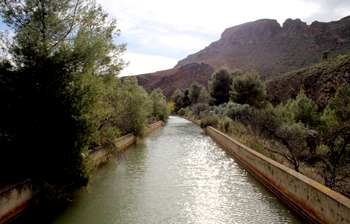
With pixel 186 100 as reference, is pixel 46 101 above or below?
above

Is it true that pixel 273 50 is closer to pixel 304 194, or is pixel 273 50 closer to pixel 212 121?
pixel 212 121

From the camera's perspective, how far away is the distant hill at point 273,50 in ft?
244

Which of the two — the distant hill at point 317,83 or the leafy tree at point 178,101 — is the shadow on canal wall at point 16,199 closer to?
the distant hill at point 317,83

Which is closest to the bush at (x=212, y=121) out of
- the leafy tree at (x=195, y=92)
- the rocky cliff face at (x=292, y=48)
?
the rocky cliff face at (x=292, y=48)

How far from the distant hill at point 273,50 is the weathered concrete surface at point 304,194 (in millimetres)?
64544

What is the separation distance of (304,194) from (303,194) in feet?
0.18

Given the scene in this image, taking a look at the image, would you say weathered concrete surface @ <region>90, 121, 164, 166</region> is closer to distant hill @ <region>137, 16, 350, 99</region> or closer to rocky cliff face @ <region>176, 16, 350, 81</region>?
distant hill @ <region>137, 16, 350, 99</region>

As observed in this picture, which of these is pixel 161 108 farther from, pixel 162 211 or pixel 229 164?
pixel 162 211

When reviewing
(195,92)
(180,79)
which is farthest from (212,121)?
(180,79)

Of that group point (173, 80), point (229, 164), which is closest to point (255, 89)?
point (229, 164)

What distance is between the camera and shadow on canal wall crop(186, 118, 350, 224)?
4500 millimetres

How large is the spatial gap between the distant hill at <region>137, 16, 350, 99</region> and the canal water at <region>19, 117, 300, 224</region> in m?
63.8

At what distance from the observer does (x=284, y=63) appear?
251ft

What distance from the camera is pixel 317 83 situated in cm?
3581
